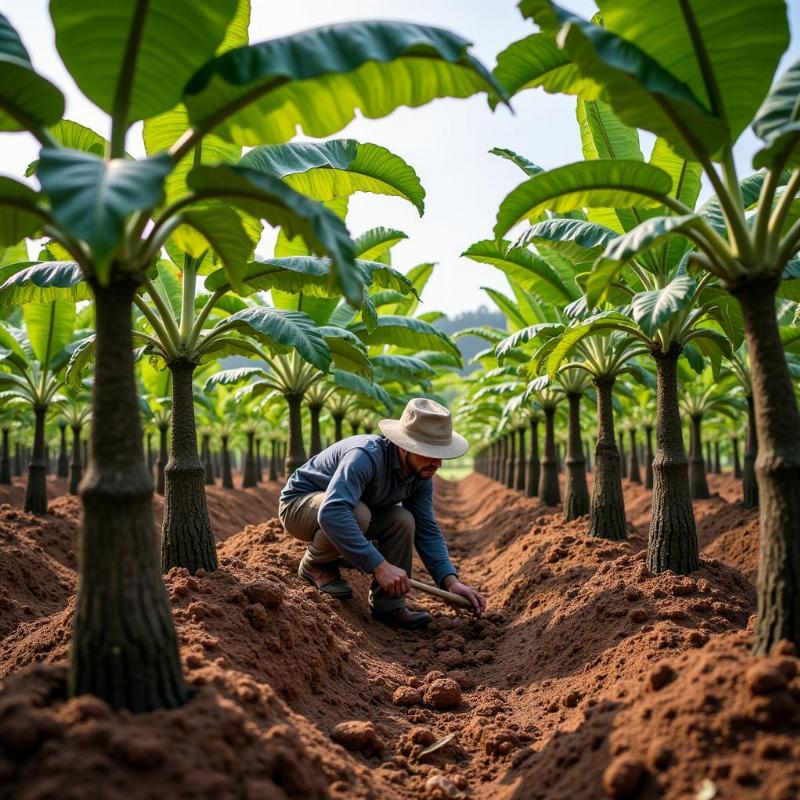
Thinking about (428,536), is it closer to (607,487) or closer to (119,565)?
(607,487)

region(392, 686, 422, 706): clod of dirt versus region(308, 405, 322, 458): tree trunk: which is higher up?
region(308, 405, 322, 458): tree trunk

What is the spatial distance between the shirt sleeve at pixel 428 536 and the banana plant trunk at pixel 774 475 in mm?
2781

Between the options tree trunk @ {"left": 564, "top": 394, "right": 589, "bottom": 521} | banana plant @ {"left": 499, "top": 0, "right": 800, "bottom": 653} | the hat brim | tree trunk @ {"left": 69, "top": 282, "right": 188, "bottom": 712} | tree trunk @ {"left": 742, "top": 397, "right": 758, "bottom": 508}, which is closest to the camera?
tree trunk @ {"left": 69, "top": 282, "right": 188, "bottom": 712}

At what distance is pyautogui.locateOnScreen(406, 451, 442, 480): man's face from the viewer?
5.02 metres

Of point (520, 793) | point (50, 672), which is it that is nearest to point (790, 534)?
point (520, 793)


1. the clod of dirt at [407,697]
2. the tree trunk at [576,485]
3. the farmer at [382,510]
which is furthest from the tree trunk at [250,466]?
the clod of dirt at [407,697]

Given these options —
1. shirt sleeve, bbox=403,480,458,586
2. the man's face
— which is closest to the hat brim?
the man's face

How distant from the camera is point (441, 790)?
2.93 meters

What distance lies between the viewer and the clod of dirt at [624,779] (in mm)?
2332

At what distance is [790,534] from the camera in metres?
2.95

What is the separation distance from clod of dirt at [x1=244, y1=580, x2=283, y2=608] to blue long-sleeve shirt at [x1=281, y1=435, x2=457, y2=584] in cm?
70

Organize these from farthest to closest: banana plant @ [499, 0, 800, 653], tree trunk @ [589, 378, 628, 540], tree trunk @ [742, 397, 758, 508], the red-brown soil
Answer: tree trunk @ [742, 397, 758, 508], tree trunk @ [589, 378, 628, 540], banana plant @ [499, 0, 800, 653], the red-brown soil

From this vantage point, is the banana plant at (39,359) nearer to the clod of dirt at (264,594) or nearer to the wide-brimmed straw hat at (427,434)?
the wide-brimmed straw hat at (427,434)

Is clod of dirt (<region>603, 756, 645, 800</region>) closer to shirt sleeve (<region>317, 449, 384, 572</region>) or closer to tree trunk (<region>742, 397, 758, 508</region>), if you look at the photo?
shirt sleeve (<region>317, 449, 384, 572</region>)
